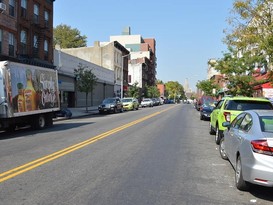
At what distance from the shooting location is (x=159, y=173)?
7992 millimetres

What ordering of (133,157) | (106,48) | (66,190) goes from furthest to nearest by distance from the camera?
(106,48) < (133,157) < (66,190)

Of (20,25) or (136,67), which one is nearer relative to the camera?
(20,25)

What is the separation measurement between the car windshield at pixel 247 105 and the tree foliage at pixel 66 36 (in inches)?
2910

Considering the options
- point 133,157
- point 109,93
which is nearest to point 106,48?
point 109,93

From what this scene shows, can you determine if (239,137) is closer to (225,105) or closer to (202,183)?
(202,183)

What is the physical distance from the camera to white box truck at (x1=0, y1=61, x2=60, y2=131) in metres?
15.6

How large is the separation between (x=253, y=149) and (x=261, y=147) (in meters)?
0.15

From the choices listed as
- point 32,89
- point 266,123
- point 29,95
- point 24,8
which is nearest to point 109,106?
point 24,8

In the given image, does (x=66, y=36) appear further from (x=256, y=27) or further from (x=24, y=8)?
(x=256, y=27)

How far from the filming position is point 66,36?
277 feet

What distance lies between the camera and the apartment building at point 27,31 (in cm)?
2995

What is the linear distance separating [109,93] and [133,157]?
55.3 m

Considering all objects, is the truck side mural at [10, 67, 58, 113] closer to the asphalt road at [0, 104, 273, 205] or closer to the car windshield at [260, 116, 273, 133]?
the asphalt road at [0, 104, 273, 205]

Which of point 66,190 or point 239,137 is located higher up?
point 239,137
